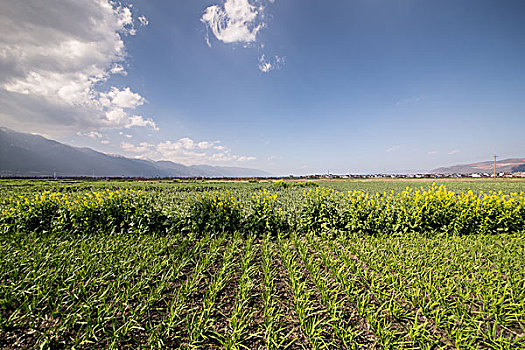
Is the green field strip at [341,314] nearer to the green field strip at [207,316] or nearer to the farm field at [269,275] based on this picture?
the farm field at [269,275]

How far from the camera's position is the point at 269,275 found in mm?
3828

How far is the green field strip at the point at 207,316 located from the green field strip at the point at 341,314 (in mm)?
1523

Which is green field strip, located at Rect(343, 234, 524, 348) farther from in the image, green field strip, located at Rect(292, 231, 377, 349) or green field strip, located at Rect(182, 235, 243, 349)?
green field strip, located at Rect(182, 235, 243, 349)

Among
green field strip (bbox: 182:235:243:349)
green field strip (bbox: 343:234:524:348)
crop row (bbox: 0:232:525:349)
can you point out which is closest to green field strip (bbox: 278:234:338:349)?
crop row (bbox: 0:232:525:349)

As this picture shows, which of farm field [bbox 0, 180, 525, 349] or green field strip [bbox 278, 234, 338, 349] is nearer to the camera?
green field strip [bbox 278, 234, 338, 349]

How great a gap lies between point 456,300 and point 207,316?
12.0 feet

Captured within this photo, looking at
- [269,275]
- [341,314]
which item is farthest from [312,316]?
[269,275]

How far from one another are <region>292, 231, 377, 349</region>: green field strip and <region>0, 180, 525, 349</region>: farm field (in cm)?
2

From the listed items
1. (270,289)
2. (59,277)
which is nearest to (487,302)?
(270,289)

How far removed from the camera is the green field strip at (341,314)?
256 cm

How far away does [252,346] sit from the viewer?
2.55 metres

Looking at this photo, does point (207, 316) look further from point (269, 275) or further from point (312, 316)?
point (312, 316)

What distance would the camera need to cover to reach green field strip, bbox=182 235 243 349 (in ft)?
8.41

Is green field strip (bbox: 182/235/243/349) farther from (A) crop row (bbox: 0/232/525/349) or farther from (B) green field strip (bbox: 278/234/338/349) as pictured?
(B) green field strip (bbox: 278/234/338/349)
